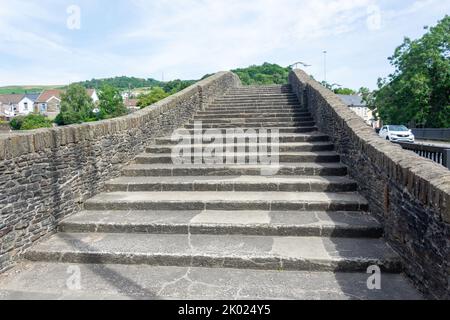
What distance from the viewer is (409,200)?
Result: 296 cm

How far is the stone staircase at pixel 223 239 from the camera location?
3.05 m

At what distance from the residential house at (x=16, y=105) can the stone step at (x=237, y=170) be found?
111 m

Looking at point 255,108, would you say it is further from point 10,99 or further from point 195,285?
point 10,99

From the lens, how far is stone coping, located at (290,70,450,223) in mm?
2412

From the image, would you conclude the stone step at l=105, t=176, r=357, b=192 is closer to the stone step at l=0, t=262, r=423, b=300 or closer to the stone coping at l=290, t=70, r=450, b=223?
the stone coping at l=290, t=70, r=450, b=223

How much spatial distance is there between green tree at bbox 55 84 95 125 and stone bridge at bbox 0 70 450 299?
75.1 m

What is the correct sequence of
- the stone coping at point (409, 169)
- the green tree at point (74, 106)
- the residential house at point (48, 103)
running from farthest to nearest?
the residential house at point (48, 103)
the green tree at point (74, 106)
the stone coping at point (409, 169)

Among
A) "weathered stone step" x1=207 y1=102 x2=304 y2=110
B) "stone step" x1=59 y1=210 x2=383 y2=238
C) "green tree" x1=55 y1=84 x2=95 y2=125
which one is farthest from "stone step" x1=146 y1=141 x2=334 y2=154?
"green tree" x1=55 y1=84 x2=95 y2=125

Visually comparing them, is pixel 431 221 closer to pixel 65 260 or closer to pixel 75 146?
pixel 65 260

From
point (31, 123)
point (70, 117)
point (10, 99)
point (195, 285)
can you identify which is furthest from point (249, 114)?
point (10, 99)

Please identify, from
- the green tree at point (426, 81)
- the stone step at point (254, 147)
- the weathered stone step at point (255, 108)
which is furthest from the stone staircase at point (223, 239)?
the green tree at point (426, 81)

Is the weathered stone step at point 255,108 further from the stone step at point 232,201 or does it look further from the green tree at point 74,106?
the green tree at point 74,106

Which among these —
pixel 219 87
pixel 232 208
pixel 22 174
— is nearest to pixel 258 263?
pixel 232 208
